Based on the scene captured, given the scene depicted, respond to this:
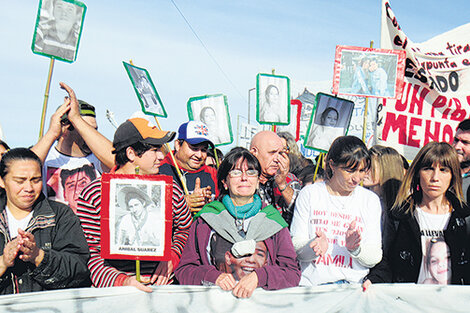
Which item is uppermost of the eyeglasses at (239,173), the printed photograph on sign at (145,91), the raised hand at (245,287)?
the printed photograph on sign at (145,91)

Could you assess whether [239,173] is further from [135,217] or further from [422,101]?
[422,101]

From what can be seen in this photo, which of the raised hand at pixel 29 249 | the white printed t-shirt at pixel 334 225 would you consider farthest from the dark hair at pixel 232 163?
the raised hand at pixel 29 249

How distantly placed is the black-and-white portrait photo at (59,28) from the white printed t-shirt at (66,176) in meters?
0.87

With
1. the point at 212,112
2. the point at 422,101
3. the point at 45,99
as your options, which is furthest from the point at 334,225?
the point at 422,101

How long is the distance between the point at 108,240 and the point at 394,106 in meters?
4.34

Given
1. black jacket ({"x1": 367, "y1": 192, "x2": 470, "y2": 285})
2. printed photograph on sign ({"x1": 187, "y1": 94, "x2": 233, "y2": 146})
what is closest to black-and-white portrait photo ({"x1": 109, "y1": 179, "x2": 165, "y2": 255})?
black jacket ({"x1": 367, "y1": 192, "x2": 470, "y2": 285})

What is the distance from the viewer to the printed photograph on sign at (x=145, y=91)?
14.4 ft

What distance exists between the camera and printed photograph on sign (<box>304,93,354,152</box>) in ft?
15.0

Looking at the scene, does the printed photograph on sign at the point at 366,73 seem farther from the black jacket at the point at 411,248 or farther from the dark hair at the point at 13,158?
the dark hair at the point at 13,158

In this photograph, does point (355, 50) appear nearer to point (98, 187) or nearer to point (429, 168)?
point (429, 168)

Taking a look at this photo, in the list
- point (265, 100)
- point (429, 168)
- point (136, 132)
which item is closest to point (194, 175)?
point (136, 132)

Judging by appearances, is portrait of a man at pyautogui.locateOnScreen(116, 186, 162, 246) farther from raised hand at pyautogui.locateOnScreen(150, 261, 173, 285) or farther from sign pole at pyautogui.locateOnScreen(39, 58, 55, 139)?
sign pole at pyautogui.locateOnScreen(39, 58, 55, 139)

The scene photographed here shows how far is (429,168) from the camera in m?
3.04

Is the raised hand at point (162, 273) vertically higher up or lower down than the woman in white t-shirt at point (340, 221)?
lower down
